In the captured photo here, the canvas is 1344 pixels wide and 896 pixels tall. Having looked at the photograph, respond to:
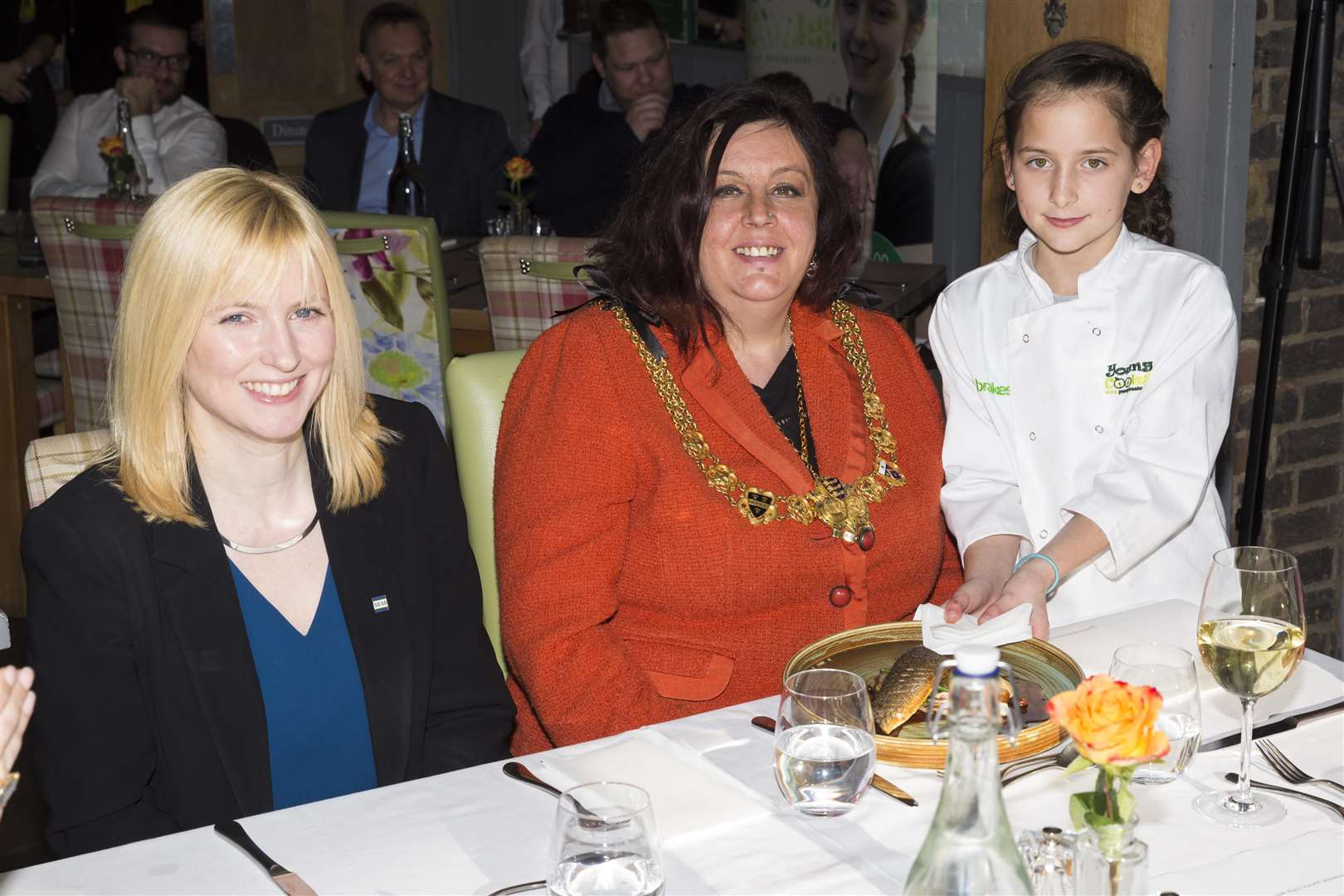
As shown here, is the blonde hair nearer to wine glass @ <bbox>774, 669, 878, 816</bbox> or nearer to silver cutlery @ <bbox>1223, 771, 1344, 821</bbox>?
wine glass @ <bbox>774, 669, 878, 816</bbox>

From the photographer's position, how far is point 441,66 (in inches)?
294

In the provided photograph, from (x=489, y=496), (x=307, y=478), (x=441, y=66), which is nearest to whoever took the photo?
(x=307, y=478)

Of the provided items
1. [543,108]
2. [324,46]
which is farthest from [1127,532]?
[324,46]

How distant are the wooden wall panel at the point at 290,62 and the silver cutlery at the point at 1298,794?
6.18 meters

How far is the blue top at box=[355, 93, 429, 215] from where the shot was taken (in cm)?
480

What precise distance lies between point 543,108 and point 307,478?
211 inches

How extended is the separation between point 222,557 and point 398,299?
169 cm

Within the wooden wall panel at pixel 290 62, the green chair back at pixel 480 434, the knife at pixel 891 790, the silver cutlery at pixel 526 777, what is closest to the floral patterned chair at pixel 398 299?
the green chair back at pixel 480 434

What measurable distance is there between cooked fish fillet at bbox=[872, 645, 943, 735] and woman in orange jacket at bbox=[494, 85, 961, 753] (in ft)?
1.70

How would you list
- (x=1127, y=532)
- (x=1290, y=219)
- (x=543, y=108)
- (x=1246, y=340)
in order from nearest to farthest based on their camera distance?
1. (x=1127, y=532)
2. (x=1290, y=219)
3. (x=1246, y=340)
4. (x=543, y=108)

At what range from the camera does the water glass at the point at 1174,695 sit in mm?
1247

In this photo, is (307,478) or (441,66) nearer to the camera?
(307,478)

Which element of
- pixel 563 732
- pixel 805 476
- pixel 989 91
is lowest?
pixel 563 732

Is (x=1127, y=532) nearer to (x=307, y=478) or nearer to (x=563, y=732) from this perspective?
(x=563, y=732)
